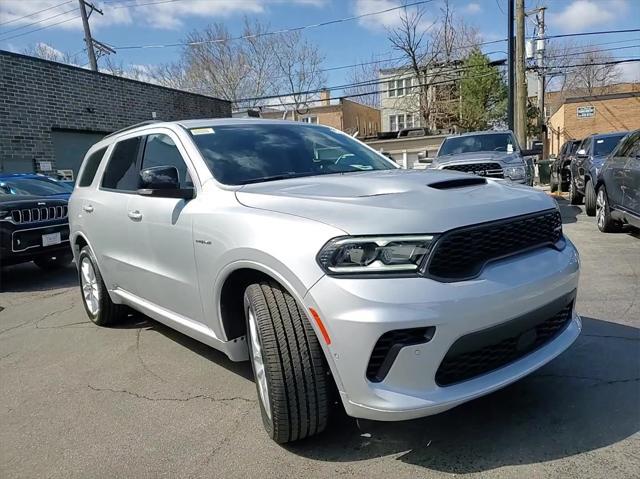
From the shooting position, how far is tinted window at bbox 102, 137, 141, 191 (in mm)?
4109

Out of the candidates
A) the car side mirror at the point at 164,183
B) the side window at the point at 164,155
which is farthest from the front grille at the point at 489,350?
the side window at the point at 164,155

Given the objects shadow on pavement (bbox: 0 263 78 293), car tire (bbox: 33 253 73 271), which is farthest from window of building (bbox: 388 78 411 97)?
shadow on pavement (bbox: 0 263 78 293)

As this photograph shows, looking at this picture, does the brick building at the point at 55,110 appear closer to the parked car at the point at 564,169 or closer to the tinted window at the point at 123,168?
the tinted window at the point at 123,168

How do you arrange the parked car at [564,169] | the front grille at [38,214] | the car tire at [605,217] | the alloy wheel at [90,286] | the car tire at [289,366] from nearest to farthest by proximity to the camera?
the car tire at [289,366] < the alloy wheel at [90,286] < the front grille at [38,214] < the car tire at [605,217] < the parked car at [564,169]

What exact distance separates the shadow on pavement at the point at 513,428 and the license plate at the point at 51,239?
19.6ft

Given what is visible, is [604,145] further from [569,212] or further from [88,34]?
[88,34]

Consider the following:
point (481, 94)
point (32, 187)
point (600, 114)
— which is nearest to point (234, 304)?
point (32, 187)

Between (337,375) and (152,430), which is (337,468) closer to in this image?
(337,375)

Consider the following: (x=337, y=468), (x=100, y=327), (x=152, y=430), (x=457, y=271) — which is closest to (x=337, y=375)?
(x=337, y=468)

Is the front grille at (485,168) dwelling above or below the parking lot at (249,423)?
above

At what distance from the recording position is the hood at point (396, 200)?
2211 mm

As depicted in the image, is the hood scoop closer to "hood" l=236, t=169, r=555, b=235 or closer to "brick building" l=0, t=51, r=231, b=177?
"hood" l=236, t=169, r=555, b=235

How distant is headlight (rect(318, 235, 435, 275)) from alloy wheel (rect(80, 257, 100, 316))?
3360 mm

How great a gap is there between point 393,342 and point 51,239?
6.63 meters
